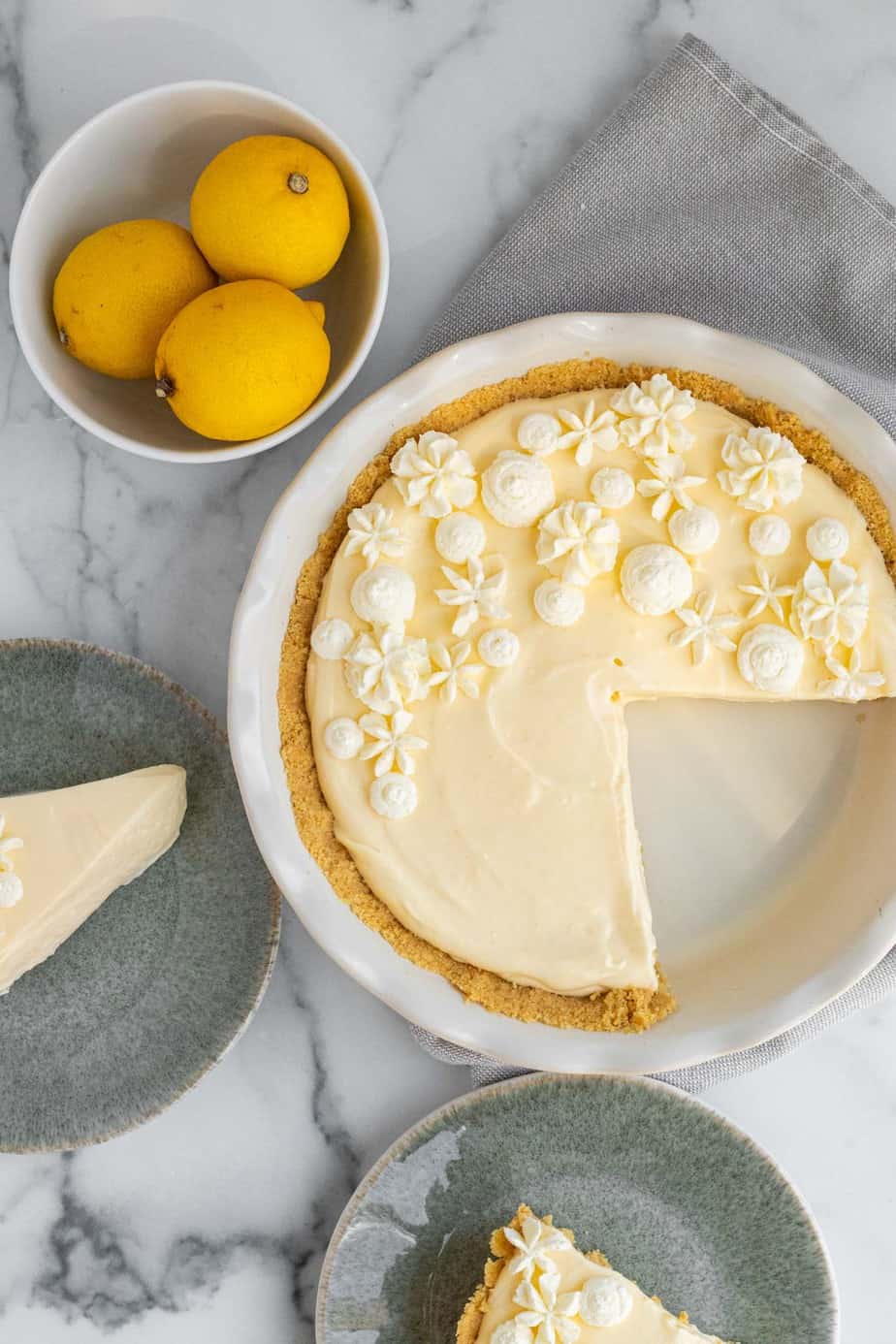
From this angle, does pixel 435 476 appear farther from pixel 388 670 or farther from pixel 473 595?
pixel 388 670

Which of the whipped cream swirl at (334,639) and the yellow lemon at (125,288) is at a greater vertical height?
the yellow lemon at (125,288)

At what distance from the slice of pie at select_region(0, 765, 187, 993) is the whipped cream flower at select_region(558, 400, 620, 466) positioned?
91 cm

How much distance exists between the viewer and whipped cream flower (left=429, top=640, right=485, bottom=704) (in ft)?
6.25

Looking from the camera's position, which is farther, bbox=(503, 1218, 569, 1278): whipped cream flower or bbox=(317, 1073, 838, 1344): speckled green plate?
bbox=(317, 1073, 838, 1344): speckled green plate

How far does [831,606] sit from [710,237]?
2.46ft

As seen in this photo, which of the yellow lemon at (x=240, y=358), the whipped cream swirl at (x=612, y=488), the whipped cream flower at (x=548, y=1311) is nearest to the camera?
the yellow lemon at (x=240, y=358)

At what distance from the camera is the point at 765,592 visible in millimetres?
1887

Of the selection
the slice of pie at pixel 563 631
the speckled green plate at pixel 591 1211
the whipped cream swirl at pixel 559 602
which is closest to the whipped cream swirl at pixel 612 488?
the slice of pie at pixel 563 631

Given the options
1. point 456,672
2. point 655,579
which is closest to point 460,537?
point 456,672

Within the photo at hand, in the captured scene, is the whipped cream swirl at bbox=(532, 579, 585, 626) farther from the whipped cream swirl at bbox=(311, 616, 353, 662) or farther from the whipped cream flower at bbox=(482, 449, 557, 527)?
the whipped cream swirl at bbox=(311, 616, 353, 662)

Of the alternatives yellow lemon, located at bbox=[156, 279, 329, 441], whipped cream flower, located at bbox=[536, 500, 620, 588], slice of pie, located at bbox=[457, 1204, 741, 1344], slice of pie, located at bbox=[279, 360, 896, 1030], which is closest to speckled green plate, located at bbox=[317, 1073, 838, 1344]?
slice of pie, located at bbox=[457, 1204, 741, 1344]

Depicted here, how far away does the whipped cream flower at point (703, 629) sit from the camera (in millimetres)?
1891

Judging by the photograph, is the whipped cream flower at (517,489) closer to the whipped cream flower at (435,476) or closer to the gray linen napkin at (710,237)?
the whipped cream flower at (435,476)

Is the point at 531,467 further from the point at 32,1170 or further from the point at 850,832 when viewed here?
the point at 32,1170
